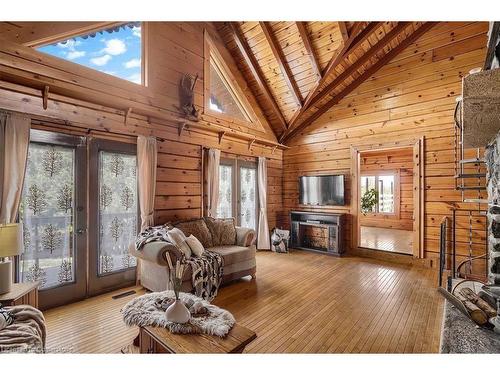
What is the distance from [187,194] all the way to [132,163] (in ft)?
3.38

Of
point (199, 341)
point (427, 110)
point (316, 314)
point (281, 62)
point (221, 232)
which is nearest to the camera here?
point (199, 341)

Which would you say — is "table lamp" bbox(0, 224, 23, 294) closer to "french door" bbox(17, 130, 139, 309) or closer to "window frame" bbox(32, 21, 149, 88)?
"french door" bbox(17, 130, 139, 309)

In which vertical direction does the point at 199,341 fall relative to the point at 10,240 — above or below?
below

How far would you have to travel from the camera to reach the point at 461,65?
13.3ft

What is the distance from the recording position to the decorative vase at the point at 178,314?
1.58m

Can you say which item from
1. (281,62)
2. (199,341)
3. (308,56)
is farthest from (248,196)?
(199,341)

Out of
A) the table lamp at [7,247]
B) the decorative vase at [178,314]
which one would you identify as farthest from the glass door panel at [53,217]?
the decorative vase at [178,314]

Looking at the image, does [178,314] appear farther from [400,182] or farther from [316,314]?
[400,182]

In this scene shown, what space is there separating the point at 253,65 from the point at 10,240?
4484 mm

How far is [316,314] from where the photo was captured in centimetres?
257

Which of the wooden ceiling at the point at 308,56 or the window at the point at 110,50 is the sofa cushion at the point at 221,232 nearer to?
the window at the point at 110,50

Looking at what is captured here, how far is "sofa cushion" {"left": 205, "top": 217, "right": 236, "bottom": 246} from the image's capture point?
383cm
